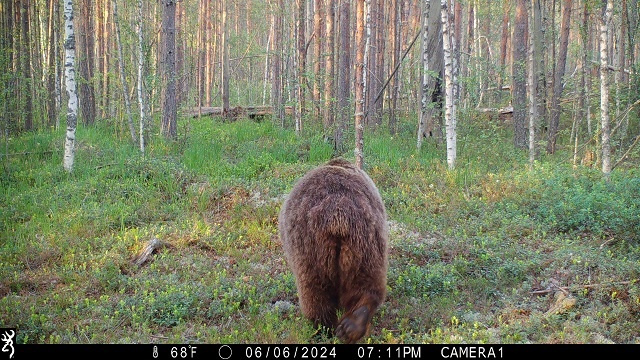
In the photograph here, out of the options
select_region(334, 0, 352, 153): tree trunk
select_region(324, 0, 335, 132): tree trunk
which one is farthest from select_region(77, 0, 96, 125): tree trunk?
select_region(334, 0, 352, 153): tree trunk

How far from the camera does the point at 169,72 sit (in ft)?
41.3

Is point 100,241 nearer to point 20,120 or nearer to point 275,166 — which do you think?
point 275,166

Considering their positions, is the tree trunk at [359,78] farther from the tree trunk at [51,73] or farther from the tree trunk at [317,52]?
the tree trunk at [51,73]

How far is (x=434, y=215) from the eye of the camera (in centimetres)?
791

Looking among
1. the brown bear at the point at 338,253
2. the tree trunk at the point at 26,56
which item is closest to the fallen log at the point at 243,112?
the tree trunk at the point at 26,56

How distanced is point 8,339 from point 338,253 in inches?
126

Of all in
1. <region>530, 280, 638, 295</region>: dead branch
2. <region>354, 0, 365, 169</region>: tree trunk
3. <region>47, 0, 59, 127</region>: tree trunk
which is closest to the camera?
<region>530, 280, 638, 295</region>: dead branch

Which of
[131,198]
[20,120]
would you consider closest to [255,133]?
[131,198]

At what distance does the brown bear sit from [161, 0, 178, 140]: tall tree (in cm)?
919

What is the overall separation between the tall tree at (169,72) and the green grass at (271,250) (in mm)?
1702

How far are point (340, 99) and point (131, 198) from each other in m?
5.89

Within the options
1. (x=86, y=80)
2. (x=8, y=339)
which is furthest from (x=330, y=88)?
(x=8, y=339)
